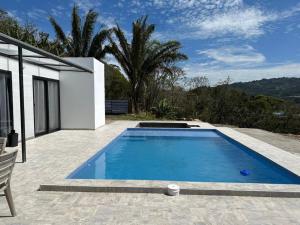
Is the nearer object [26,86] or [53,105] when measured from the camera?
[26,86]

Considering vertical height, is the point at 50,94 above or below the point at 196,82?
below

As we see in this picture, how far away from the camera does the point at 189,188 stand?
14.9 ft

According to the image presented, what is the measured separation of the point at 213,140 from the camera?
11.1m

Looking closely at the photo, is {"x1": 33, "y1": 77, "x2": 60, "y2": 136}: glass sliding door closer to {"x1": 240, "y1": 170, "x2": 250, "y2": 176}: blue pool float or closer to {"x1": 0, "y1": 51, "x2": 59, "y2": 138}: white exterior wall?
{"x1": 0, "y1": 51, "x2": 59, "y2": 138}: white exterior wall

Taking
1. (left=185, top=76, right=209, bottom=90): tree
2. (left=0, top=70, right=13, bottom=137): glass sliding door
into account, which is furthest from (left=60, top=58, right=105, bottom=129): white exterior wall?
(left=185, top=76, right=209, bottom=90): tree

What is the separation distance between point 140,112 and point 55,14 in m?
9.37

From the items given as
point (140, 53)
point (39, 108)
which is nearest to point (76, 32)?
point (140, 53)

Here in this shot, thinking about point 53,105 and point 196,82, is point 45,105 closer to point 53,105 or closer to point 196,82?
point 53,105

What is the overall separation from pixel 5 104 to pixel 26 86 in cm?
127

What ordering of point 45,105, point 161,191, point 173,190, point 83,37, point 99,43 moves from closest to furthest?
point 173,190 < point 161,191 < point 45,105 < point 83,37 < point 99,43

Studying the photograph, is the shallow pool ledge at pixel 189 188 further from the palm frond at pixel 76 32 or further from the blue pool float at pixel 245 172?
the palm frond at pixel 76 32

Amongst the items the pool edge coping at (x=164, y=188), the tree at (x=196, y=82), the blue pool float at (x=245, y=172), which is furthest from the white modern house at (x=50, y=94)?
the tree at (x=196, y=82)

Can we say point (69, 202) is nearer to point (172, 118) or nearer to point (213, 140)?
point (213, 140)

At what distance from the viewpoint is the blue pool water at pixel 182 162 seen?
6.22 metres
